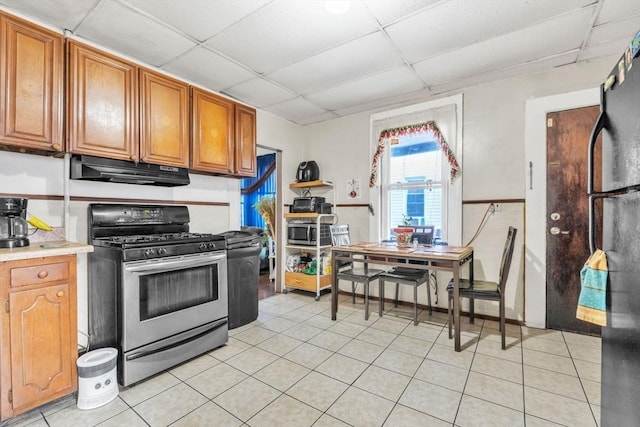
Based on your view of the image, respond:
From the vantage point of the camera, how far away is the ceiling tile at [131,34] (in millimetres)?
2115

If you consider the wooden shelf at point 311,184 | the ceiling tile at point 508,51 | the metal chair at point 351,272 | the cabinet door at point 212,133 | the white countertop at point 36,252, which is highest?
the ceiling tile at point 508,51

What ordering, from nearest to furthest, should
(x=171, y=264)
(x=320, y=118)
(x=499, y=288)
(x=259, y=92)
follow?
(x=171, y=264), (x=499, y=288), (x=259, y=92), (x=320, y=118)

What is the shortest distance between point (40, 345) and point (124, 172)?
1.31 meters

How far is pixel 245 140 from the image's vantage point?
134 inches

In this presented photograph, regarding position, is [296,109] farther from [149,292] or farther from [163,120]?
[149,292]

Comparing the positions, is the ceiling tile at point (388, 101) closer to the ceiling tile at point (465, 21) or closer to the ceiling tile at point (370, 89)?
the ceiling tile at point (370, 89)

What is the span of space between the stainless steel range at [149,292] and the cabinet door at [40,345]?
275 millimetres

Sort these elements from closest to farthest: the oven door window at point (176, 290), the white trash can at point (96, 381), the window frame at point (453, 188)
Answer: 1. the white trash can at point (96, 381)
2. the oven door window at point (176, 290)
3. the window frame at point (453, 188)

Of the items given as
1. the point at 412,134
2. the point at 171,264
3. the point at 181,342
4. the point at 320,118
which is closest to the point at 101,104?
the point at 171,264

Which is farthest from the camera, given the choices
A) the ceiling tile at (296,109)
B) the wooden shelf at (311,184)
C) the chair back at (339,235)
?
the wooden shelf at (311,184)

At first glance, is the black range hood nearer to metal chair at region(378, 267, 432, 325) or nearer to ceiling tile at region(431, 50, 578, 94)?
metal chair at region(378, 267, 432, 325)

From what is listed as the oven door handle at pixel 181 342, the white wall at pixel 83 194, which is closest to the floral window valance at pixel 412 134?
the white wall at pixel 83 194

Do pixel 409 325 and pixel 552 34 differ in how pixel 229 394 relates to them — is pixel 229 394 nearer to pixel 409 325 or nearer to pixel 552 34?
pixel 409 325

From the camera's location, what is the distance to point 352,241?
4270mm
